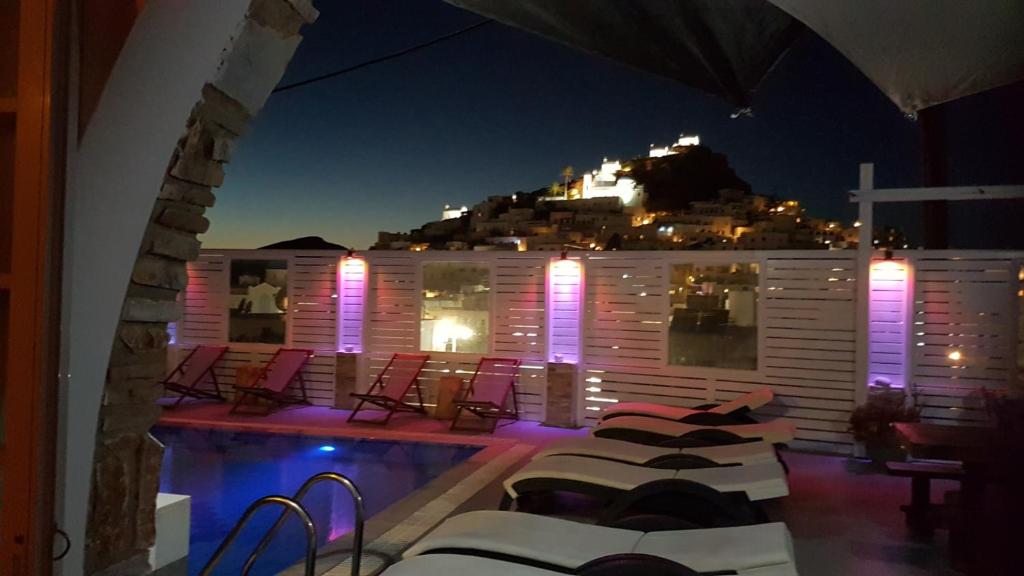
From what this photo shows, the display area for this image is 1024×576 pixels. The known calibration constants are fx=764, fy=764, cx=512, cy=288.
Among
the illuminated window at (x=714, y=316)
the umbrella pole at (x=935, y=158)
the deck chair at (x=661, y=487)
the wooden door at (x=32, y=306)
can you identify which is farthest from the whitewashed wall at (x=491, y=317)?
the wooden door at (x=32, y=306)

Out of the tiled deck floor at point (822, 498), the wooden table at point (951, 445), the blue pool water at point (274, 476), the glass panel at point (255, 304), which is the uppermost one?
the glass panel at point (255, 304)

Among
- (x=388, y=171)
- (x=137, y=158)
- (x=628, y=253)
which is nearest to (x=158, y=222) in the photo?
(x=137, y=158)

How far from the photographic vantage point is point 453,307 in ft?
37.6

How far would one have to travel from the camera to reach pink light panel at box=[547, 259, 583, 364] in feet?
34.0

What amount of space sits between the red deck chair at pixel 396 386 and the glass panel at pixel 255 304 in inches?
80.2

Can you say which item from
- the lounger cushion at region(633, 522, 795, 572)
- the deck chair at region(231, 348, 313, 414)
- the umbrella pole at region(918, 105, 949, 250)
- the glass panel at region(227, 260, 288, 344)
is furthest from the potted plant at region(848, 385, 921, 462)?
the glass panel at region(227, 260, 288, 344)

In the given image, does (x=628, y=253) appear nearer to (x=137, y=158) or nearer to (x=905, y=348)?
(x=905, y=348)

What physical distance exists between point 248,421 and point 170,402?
2092 mm

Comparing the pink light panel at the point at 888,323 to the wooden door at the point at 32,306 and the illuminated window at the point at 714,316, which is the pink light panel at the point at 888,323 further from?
the wooden door at the point at 32,306

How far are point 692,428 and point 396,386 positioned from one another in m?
4.68

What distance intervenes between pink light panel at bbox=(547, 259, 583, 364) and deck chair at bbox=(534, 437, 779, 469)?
3378 millimetres

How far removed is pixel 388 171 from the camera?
20.5 metres

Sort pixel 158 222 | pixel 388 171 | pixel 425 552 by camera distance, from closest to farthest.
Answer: pixel 158 222, pixel 425 552, pixel 388 171

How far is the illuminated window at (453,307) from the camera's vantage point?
11.3 m
